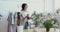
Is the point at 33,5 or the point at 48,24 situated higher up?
the point at 33,5

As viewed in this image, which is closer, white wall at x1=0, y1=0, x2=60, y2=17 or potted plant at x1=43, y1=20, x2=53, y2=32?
potted plant at x1=43, y1=20, x2=53, y2=32

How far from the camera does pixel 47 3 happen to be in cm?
299

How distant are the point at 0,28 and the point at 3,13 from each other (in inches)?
20.6

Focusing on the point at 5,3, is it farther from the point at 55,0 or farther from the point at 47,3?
the point at 55,0

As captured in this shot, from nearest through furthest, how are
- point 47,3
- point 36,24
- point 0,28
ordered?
point 36,24 < point 0,28 < point 47,3

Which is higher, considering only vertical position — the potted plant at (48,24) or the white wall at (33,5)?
the white wall at (33,5)

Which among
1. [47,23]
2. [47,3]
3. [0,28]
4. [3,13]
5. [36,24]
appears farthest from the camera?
[47,3]

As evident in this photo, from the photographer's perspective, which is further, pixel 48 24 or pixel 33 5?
pixel 33 5

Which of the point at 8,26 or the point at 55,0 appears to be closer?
the point at 8,26

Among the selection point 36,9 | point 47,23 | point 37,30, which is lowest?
point 37,30

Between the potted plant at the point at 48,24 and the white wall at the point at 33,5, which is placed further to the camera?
the white wall at the point at 33,5

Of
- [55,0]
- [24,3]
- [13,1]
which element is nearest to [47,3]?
[55,0]

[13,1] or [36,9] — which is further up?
[13,1]

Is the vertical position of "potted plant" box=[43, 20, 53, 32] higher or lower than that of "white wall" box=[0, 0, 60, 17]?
lower
